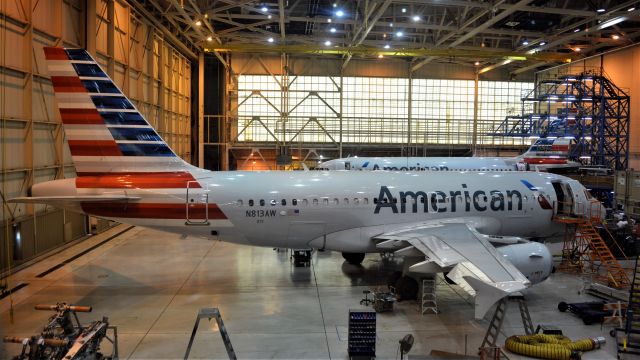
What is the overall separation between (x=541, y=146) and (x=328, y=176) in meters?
27.3

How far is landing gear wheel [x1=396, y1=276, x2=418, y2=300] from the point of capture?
14.7 meters

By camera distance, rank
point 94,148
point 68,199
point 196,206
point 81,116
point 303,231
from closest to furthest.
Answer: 1. point 68,199
2. point 81,116
3. point 94,148
4. point 196,206
5. point 303,231

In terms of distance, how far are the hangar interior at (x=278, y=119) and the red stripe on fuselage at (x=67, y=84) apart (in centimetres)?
410

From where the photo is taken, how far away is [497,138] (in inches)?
1956

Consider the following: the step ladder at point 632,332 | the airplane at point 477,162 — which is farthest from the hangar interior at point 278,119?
the airplane at point 477,162

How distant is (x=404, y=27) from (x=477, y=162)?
1143 centimetres

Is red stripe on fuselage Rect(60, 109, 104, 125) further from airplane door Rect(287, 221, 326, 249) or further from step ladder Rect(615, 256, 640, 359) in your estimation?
step ladder Rect(615, 256, 640, 359)

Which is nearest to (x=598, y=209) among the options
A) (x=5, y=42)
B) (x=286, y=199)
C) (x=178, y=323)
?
(x=286, y=199)

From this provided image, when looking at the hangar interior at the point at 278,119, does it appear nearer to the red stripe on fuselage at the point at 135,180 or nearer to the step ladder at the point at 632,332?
the step ladder at the point at 632,332

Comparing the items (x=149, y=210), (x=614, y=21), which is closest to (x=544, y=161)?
(x=614, y=21)

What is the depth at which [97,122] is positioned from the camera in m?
14.6

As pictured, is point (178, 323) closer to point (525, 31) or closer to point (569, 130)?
point (525, 31)

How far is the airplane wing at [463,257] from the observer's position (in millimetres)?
10070

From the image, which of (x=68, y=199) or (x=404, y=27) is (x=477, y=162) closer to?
(x=404, y=27)
